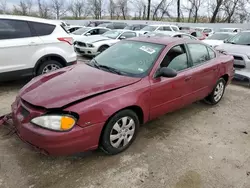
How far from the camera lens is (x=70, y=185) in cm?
264

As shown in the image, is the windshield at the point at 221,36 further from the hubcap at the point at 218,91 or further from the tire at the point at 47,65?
the tire at the point at 47,65

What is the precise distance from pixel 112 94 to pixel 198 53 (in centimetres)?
225

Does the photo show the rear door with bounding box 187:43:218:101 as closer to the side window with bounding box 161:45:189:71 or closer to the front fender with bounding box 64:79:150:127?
the side window with bounding box 161:45:189:71

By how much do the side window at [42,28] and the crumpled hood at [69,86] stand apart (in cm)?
244

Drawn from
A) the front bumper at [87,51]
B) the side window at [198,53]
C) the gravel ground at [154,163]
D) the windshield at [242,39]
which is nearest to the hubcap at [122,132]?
the gravel ground at [154,163]

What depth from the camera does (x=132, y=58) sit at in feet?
12.4

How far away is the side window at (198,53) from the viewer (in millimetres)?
4264

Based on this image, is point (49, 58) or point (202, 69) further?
point (49, 58)

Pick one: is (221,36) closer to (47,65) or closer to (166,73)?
(47,65)

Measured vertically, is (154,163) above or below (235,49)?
below

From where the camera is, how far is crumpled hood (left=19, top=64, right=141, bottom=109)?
2795mm

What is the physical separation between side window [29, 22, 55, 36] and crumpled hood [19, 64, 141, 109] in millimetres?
2442

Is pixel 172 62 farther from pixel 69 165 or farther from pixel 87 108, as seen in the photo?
pixel 69 165

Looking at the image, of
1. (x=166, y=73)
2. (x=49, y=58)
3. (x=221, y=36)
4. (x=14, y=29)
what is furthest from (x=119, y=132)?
(x=221, y=36)
